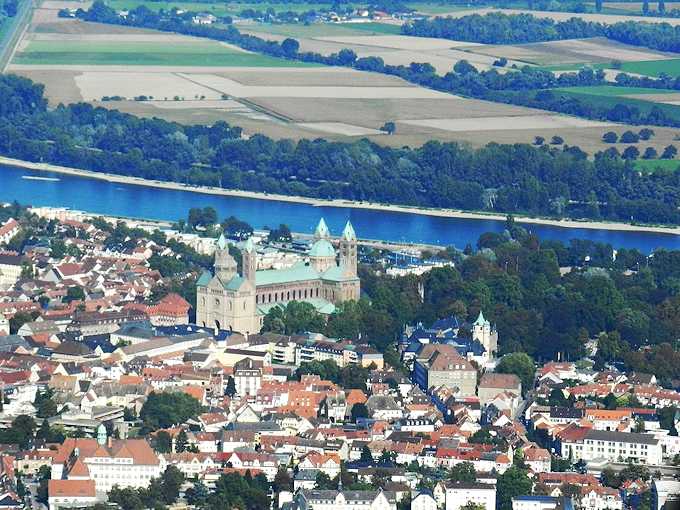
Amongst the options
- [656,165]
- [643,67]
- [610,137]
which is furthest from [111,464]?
[643,67]

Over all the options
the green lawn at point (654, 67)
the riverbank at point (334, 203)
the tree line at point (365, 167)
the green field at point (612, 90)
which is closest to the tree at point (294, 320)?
the riverbank at point (334, 203)

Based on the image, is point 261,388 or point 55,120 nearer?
point 261,388

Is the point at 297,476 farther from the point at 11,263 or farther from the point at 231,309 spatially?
the point at 11,263

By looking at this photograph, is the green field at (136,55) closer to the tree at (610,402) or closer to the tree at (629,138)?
the tree at (629,138)

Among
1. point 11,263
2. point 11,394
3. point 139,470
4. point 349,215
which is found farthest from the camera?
point 349,215

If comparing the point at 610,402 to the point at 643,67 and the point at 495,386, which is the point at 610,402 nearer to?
the point at 495,386

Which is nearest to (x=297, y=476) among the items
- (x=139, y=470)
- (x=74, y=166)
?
(x=139, y=470)
